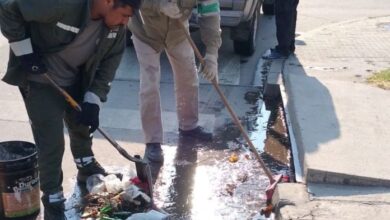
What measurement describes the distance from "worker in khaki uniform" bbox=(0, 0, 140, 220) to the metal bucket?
12 centimetres

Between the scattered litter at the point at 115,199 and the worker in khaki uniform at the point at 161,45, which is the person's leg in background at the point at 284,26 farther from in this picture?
the scattered litter at the point at 115,199

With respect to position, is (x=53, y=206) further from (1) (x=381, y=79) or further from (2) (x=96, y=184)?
(1) (x=381, y=79)

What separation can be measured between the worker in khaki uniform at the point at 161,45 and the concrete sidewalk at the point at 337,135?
1.05 meters

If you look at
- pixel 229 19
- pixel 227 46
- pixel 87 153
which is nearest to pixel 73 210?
pixel 87 153

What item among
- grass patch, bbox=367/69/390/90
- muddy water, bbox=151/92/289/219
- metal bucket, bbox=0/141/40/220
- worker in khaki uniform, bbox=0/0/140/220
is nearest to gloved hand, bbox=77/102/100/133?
worker in khaki uniform, bbox=0/0/140/220

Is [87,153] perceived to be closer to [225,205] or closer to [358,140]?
[225,205]

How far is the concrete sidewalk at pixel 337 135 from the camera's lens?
404cm

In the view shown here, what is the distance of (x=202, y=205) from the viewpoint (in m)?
4.33

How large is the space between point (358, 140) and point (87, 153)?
2158 mm

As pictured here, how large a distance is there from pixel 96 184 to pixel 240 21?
3.77 meters

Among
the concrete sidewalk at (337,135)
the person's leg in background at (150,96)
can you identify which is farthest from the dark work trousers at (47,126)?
the concrete sidewalk at (337,135)

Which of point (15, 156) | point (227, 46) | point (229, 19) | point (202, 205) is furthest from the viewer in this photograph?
point (227, 46)

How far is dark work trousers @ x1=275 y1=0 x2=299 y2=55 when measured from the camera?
7.74m

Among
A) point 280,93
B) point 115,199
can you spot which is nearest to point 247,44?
point 280,93
